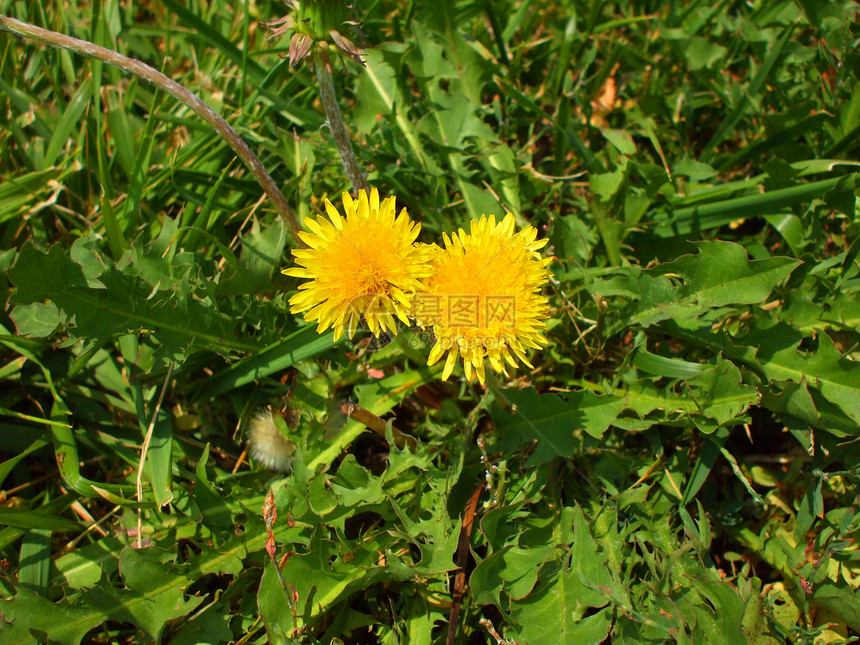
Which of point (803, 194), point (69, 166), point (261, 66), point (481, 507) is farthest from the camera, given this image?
point (261, 66)

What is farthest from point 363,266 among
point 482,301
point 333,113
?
point 333,113

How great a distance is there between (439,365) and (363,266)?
68 cm

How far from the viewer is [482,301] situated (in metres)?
1.67

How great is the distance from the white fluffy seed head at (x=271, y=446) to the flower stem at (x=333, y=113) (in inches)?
35.8

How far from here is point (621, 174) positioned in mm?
2434

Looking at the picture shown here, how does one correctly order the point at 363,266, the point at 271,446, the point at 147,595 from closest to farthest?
1. the point at 363,266
2. the point at 147,595
3. the point at 271,446

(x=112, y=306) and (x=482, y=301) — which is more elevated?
(x=112, y=306)

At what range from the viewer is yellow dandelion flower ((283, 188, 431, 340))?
1.66 metres

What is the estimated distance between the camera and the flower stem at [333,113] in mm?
1706

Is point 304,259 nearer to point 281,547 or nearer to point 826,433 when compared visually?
point 281,547

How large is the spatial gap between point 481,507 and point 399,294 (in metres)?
0.86

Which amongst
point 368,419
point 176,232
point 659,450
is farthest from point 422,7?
point 659,450

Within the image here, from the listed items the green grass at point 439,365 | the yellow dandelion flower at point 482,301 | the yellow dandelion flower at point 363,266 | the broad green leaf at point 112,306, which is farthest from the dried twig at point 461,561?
the broad green leaf at point 112,306

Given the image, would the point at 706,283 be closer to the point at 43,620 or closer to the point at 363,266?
the point at 363,266
